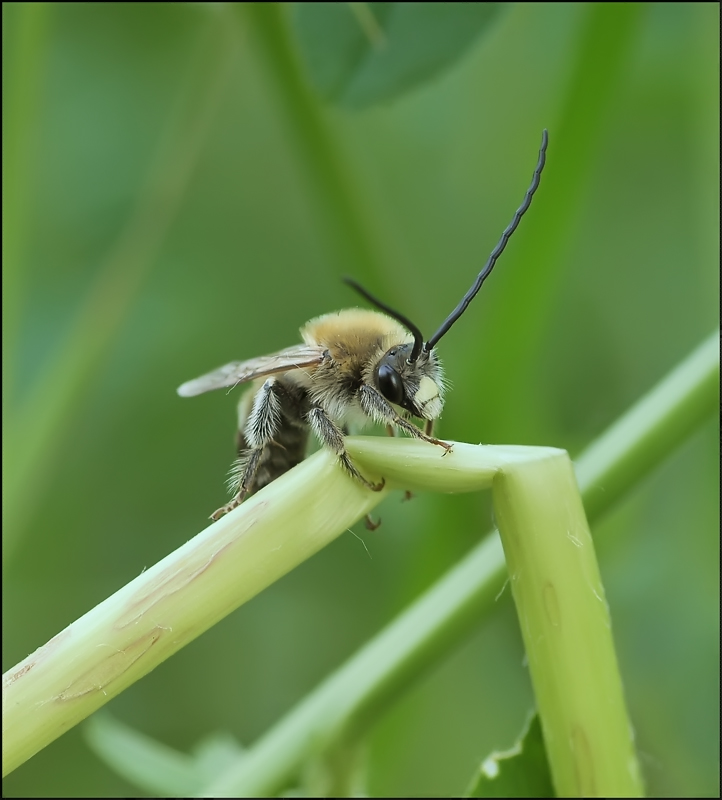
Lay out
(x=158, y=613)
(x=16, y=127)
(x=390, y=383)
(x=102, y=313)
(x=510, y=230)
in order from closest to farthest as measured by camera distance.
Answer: (x=158, y=613)
(x=510, y=230)
(x=390, y=383)
(x=16, y=127)
(x=102, y=313)

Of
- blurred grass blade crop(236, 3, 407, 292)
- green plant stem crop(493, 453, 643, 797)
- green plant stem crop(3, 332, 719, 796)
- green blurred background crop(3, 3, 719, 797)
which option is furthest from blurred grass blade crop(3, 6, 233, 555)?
green plant stem crop(493, 453, 643, 797)

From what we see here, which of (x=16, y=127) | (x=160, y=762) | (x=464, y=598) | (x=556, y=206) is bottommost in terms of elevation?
(x=160, y=762)

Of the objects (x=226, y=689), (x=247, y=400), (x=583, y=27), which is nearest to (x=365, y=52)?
(x=583, y=27)

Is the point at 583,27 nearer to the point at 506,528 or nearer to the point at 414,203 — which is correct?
the point at 414,203

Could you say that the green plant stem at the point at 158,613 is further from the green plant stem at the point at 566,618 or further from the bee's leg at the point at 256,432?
the bee's leg at the point at 256,432

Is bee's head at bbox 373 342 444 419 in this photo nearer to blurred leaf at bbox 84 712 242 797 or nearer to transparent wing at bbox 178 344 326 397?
transparent wing at bbox 178 344 326 397

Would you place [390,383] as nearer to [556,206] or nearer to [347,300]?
[556,206]


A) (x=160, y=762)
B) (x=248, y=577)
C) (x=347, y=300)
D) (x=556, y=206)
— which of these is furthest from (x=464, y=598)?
(x=347, y=300)
